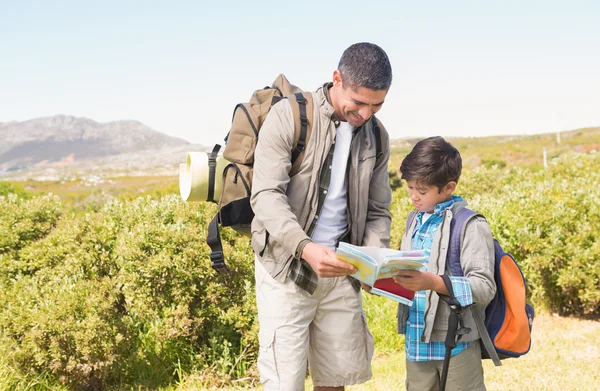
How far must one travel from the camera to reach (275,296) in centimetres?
303

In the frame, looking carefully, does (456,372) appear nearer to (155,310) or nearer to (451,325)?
(451,325)

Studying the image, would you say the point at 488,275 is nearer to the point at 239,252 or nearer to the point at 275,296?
the point at 275,296

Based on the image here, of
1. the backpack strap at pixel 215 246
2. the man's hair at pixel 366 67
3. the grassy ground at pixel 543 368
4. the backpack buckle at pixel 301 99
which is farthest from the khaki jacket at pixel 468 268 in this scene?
the grassy ground at pixel 543 368

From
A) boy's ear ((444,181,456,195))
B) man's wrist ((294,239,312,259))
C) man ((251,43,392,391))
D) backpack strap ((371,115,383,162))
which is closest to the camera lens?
man's wrist ((294,239,312,259))

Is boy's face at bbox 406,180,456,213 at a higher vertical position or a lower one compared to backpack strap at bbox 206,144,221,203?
lower

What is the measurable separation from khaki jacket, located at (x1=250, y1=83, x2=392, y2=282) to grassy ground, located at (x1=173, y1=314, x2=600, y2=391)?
2345mm

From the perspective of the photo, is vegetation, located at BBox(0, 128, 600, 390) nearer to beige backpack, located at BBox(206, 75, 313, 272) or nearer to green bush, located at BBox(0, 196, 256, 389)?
green bush, located at BBox(0, 196, 256, 389)

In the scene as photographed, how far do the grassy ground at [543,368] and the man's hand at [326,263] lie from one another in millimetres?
2731

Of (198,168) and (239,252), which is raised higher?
(198,168)

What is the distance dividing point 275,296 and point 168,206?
10.8 ft

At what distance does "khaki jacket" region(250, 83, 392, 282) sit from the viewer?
2797 mm

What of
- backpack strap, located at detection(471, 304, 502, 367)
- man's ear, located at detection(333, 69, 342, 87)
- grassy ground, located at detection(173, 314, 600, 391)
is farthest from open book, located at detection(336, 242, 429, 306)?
grassy ground, located at detection(173, 314, 600, 391)

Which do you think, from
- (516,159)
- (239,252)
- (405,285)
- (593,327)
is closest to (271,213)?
(405,285)

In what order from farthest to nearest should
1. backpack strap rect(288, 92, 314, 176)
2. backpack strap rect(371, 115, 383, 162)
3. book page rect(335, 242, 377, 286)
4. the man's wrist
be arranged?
backpack strap rect(371, 115, 383, 162) < backpack strap rect(288, 92, 314, 176) < the man's wrist < book page rect(335, 242, 377, 286)
